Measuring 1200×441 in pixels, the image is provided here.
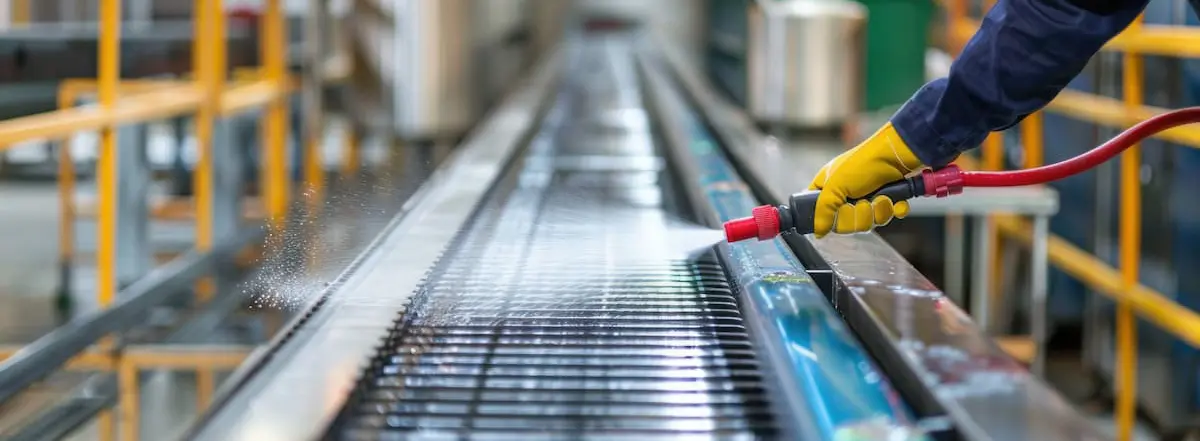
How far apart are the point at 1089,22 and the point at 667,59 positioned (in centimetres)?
770

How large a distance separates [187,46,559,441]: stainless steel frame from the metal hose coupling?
49 centimetres

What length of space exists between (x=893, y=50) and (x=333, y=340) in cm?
413

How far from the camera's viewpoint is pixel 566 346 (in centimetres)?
149

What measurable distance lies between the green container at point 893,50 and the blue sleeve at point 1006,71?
3.59 metres

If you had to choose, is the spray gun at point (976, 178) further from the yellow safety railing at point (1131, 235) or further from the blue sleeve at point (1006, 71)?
the yellow safety railing at point (1131, 235)

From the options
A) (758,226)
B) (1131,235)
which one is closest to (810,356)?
(758,226)

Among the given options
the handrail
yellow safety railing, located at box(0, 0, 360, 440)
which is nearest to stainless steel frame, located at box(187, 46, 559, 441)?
yellow safety railing, located at box(0, 0, 360, 440)

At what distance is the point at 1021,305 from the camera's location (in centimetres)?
482

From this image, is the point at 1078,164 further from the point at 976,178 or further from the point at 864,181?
the point at 864,181

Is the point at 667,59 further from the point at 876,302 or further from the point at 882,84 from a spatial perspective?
the point at 876,302

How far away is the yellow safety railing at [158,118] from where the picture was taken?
3217 millimetres

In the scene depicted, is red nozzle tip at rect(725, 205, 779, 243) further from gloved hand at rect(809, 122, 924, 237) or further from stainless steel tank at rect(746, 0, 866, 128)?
stainless steel tank at rect(746, 0, 866, 128)

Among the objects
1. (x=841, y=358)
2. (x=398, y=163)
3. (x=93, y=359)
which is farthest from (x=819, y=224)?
(x=93, y=359)

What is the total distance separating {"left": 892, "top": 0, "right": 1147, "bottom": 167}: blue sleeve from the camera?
134cm
